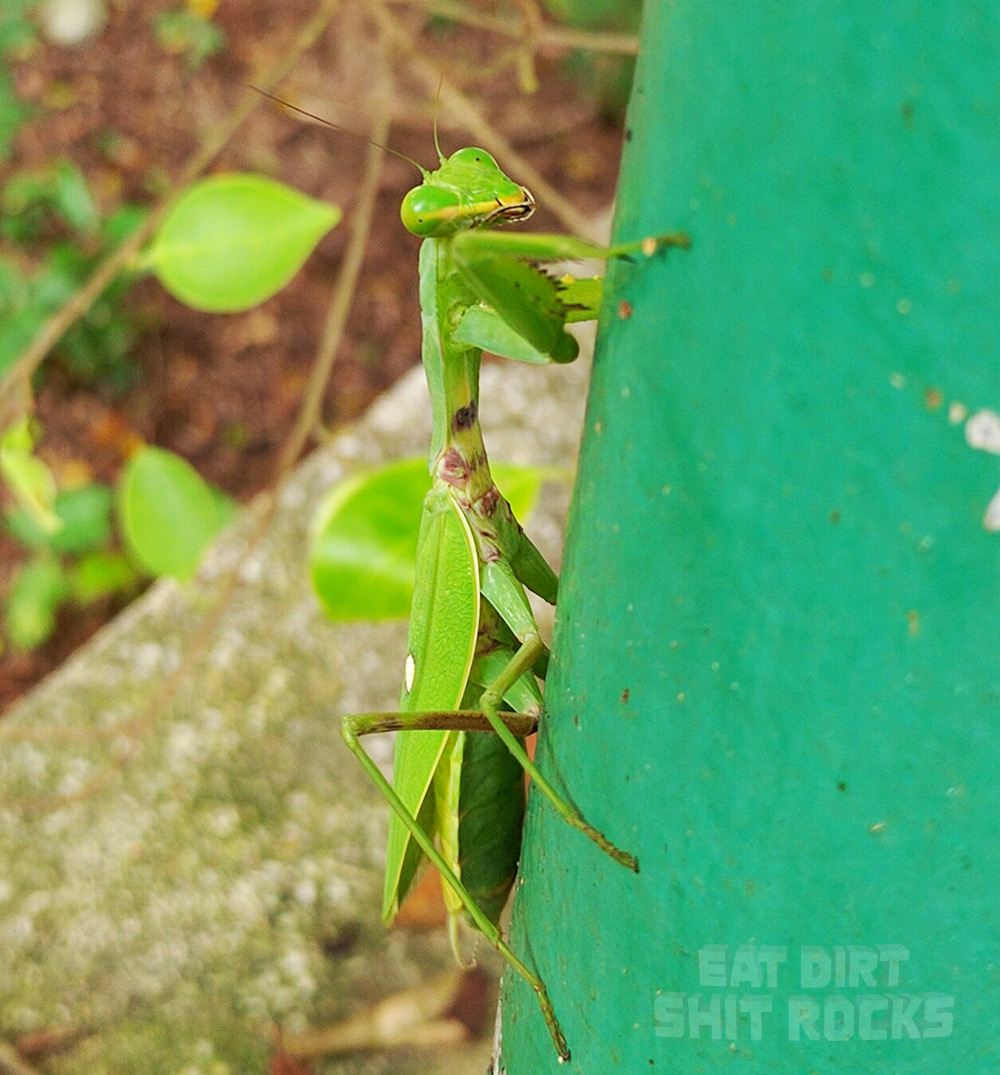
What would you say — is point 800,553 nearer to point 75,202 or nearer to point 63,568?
point 63,568

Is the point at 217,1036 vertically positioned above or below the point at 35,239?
below

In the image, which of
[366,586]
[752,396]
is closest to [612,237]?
[752,396]

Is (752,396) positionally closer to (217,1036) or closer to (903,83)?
(903,83)

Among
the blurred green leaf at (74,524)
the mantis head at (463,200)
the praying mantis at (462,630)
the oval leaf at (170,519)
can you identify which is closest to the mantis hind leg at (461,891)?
the praying mantis at (462,630)

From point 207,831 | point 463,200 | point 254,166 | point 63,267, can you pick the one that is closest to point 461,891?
point 463,200

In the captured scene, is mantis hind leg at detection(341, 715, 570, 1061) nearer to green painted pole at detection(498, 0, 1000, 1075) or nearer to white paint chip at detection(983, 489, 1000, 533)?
green painted pole at detection(498, 0, 1000, 1075)

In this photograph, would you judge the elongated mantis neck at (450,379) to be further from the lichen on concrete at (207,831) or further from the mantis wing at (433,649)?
the lichen on concrete at (207,831)
